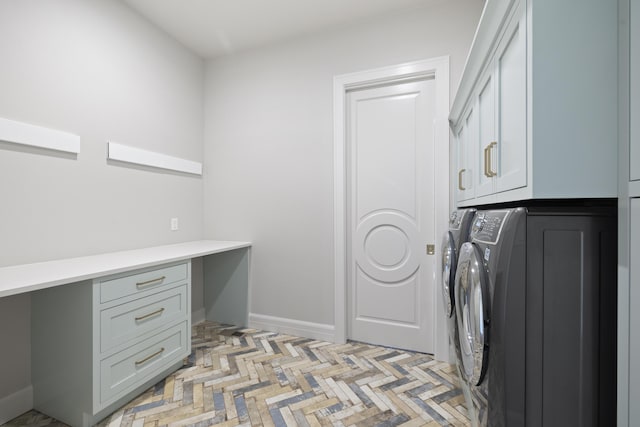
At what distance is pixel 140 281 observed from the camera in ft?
5.79

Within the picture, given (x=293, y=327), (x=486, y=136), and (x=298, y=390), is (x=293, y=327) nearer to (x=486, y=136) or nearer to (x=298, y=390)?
(x=298, y=390)

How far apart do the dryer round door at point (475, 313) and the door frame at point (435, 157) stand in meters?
1.11

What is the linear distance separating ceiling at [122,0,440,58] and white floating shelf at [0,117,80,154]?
1.18 meters

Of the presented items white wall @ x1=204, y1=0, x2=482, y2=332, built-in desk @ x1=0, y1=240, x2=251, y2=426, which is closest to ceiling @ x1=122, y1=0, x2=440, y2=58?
white wall @ x1=204, y1=0, x2=482, y2=332

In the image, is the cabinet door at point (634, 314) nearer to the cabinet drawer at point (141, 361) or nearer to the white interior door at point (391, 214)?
the white interior door at point (391, 214)

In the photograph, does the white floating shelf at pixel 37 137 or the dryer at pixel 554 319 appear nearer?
the dryer at pixel 554 319

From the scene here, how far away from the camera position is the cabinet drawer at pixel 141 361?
62.7 inches

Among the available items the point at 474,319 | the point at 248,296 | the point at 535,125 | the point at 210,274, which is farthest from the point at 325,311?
the point at 535,125

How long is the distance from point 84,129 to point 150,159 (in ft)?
1.66

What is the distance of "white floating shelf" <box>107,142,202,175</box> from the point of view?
2.23 m

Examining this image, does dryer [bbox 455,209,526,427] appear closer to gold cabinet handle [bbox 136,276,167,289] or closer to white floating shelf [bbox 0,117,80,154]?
gold cabinet handle [bbox 136,276,167,289]

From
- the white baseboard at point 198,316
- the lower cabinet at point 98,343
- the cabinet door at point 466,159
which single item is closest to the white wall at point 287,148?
the white baseboard at point 198,316

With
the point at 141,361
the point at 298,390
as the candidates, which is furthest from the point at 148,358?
the point at 298,390

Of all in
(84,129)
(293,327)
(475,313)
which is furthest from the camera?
(293,327)
